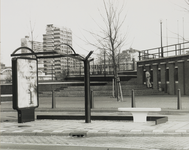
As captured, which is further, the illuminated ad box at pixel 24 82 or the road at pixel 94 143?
the illuminated ad box at pixel 24 82

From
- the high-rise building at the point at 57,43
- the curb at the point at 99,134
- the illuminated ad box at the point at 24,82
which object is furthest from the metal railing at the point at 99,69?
the curb at the point at 99,134

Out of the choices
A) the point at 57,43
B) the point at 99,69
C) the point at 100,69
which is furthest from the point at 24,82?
the point at 99,69

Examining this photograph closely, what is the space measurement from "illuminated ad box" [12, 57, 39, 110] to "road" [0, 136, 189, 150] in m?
2.88

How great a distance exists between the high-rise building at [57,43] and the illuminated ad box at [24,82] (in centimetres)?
2214

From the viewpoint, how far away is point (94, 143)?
29.5ft

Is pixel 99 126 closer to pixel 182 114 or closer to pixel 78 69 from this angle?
pixel 182 114

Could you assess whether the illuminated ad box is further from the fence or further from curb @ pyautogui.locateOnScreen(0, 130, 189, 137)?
the fence

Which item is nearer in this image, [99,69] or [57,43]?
[57,43]

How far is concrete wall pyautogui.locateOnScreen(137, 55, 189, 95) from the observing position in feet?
105

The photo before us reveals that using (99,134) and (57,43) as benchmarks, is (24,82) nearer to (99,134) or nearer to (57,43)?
(99,134)

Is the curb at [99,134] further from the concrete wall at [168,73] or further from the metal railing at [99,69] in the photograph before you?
the metal railing at [99,69]

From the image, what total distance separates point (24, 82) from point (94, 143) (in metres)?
5.35

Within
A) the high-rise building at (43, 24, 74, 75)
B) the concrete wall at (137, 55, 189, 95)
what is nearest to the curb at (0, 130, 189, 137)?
the concrete wall at (137, 55, 189, 95)

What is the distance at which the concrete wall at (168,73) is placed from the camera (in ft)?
105
